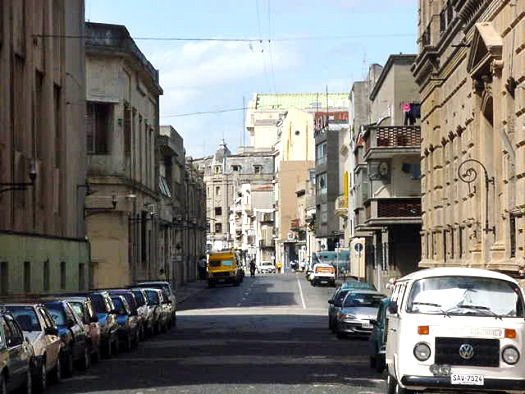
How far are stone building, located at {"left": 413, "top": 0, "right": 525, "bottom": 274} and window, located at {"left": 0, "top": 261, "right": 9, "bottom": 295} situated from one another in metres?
13.6

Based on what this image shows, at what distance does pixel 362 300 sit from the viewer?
39.1m

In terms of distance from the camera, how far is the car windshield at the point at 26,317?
76.4ft

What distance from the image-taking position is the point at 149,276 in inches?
2990

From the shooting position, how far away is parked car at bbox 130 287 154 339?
39.3m

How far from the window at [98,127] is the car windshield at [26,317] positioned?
4180 centimetres

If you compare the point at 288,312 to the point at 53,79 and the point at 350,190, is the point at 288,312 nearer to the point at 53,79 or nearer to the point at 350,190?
the point at 53,79

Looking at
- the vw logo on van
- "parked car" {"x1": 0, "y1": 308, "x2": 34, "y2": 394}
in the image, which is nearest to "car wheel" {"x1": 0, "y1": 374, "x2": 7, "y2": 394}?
"parked car" {"x1": 0, "y1": 308, "x2": 34, "y2": 394}

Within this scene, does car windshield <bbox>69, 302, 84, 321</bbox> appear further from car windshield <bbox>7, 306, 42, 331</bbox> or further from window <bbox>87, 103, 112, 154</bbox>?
window <bbox>87, 103, 112, 154</bbox>

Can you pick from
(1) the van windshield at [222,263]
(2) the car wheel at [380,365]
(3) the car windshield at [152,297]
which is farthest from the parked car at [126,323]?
(1) the van windshield at [222,263]

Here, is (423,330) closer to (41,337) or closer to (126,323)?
(41,337)

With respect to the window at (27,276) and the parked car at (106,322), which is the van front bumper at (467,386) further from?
the window at (27,276)

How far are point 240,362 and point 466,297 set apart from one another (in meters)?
10.5

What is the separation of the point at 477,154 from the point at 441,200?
27.5 ft

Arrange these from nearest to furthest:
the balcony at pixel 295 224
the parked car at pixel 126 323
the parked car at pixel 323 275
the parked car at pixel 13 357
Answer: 1. the parked car at pixel 13 357
2. the parked car at pixel 126 323
3. the parked car at pixel 323 275
4. the balcony at pixel 295 224
